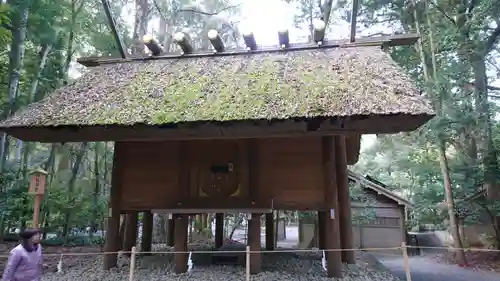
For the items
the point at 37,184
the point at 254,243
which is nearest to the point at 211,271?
the point at 254,243

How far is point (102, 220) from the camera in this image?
12.3 m

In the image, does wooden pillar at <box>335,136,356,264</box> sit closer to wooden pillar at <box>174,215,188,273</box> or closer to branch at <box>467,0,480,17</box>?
wooden pillar at <box>174,215,188,273</box>

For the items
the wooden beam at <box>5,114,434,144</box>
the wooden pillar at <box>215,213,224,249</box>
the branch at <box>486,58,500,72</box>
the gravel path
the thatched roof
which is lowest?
the gravel path

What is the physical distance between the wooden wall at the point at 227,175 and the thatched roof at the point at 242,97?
3.55 ft

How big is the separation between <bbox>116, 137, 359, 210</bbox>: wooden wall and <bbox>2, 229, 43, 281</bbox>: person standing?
2.89 m

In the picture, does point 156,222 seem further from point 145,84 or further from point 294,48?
point 294,48

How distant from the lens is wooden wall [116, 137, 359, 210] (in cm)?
639

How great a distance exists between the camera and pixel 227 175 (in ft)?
21.5

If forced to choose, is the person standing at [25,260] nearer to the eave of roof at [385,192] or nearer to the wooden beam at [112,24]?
the wooden beam at [112,24]

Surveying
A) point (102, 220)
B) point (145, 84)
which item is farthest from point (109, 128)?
point (102, 220)

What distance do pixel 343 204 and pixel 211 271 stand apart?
119 inches

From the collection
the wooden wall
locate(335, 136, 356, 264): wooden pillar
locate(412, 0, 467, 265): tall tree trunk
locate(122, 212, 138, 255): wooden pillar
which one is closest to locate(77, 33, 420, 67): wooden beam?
locate(335, 136, 356, 264): wooden pillar

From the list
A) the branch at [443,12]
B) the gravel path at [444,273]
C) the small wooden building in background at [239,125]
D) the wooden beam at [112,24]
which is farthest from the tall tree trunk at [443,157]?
the wooden beam at [112,24]

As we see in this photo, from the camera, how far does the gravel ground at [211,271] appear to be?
589 centimetres
